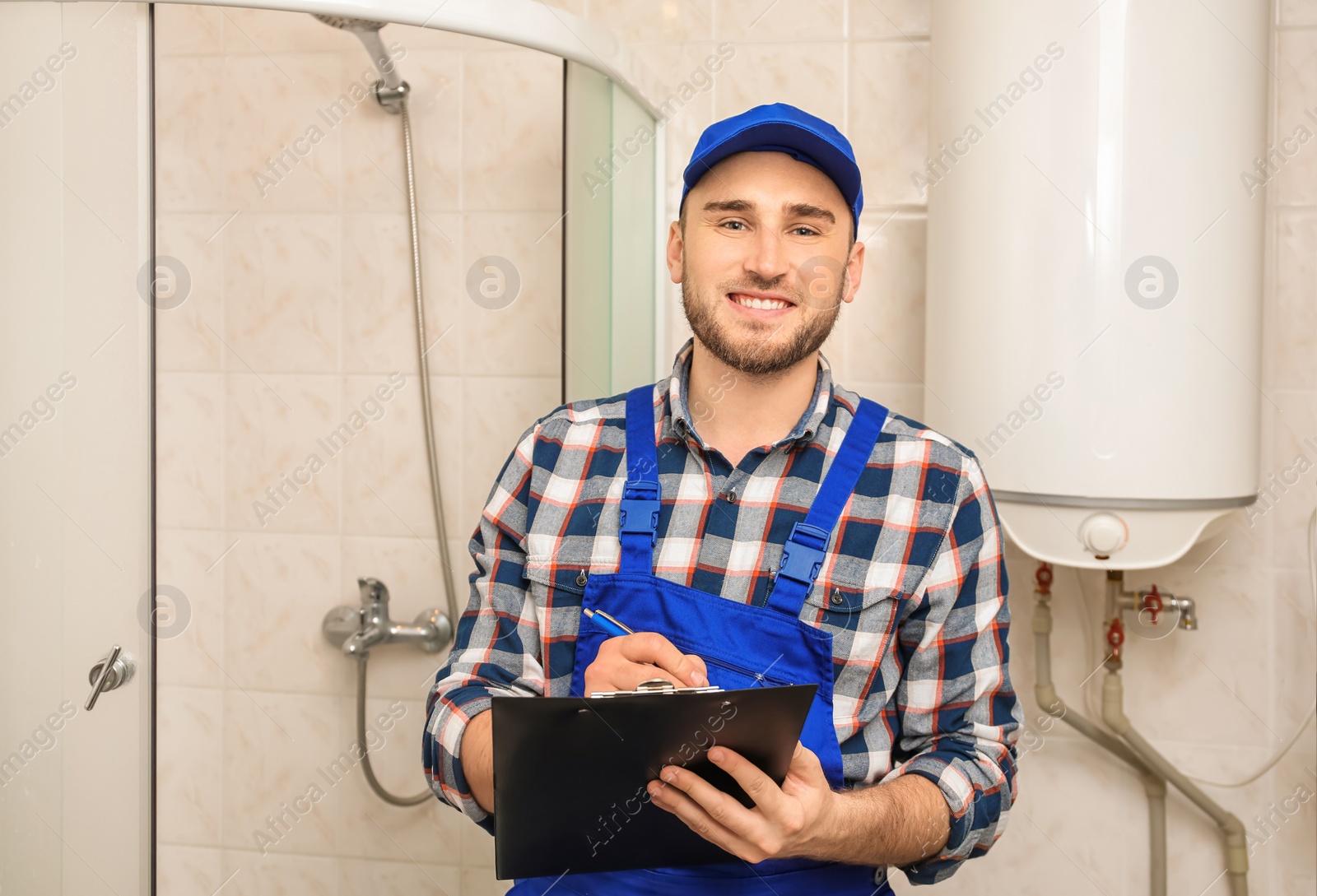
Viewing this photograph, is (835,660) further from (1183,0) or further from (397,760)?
(1183,0)

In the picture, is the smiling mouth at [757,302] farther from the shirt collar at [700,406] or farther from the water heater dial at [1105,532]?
the water heater dial at [1105,532]

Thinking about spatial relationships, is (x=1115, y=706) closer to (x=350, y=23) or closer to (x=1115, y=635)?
(x=1115, y=635)

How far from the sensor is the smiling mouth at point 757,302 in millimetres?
990

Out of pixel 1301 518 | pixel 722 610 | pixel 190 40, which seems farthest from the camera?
pixel 1301 518

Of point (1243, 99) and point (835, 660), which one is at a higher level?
point (1243, 99)

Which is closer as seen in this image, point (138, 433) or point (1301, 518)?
point (138, 433)

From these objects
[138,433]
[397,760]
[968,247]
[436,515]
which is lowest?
[397,760]

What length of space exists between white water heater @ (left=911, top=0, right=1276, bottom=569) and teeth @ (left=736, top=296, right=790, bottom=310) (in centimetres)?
37

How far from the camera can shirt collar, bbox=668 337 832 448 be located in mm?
998

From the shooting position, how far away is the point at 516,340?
1.26 metres

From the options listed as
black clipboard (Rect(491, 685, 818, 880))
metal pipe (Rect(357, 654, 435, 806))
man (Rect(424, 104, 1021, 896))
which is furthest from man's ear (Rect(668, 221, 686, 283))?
metal pipe (Rect(357, 654, 435, 806))

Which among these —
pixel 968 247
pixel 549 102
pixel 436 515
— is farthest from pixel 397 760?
pixel 968 247

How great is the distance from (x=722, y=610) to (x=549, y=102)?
0.73 m

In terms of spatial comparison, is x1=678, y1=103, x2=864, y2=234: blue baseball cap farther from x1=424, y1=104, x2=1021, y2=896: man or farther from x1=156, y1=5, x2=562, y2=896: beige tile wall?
x1=156, y1=5, x2=562, y2=896: beige tile wall
